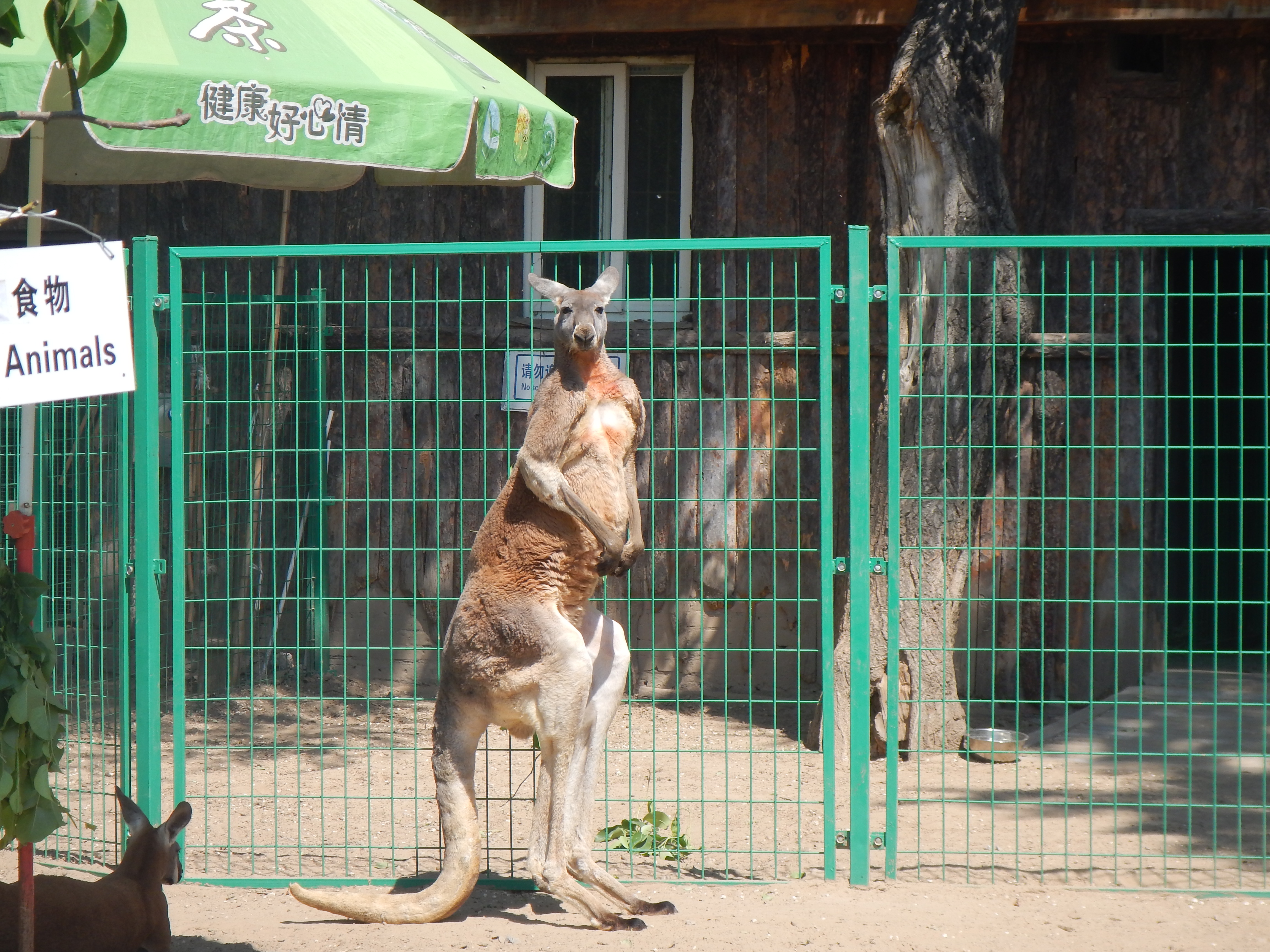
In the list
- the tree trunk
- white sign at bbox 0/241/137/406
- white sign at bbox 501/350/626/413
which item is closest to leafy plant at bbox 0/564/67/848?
white sign at bbox 0/241/137/406

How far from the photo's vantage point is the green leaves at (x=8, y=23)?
2.82 m

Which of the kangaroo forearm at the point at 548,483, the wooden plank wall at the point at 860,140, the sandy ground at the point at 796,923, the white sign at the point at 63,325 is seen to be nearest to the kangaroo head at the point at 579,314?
the kangaroo forearm at the point at 548,483

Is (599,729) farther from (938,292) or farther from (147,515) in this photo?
(938,292)

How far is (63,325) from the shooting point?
3.35 m

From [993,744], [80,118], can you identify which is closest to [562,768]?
[80,118]

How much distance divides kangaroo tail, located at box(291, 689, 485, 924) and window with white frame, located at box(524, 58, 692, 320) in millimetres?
3880

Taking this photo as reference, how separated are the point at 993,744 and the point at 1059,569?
5.86 feet

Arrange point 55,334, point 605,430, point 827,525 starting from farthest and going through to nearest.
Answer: point 827,525 < point 605,430 < point 55,334

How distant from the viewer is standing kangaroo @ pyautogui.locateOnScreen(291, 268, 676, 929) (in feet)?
13.8

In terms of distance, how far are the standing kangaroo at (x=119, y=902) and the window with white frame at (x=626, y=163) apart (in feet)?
14.0

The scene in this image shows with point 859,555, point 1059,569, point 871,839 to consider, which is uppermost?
point 859,555

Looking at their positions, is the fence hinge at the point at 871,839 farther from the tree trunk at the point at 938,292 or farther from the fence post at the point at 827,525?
the tree trunk at the point at 938,292

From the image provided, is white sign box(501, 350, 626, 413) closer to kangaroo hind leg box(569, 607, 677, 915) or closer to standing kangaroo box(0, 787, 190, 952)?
kangaroo hind leg box(569, 607, 677, 915)

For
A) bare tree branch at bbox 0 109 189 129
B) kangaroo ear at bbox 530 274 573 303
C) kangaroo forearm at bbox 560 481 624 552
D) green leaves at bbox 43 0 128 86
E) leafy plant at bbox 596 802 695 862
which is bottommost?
leafy plant at bbox 596 802 695 862
